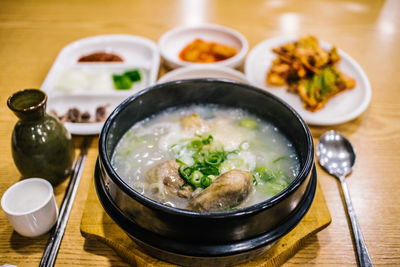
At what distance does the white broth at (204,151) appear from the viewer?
1.51 metres

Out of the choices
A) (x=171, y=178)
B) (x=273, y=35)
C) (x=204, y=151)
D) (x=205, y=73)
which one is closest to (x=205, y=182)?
(x=171, y=178)

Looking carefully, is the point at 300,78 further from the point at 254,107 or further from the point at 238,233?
the point at 238,233

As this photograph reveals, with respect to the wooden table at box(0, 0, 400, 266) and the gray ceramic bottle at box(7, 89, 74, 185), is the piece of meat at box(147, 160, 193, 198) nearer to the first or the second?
the wooden table at box(0, 0, 400, 266)

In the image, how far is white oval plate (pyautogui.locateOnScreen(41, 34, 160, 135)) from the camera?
2451 millimetres

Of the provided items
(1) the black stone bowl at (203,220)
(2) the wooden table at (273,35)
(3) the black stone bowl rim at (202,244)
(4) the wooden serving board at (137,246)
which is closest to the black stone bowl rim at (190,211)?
(1) the black stone bowl at (203,220)

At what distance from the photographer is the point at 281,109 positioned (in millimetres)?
1694

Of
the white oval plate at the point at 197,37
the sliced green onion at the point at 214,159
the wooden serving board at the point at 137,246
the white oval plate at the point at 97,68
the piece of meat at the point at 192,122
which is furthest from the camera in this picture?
the white oval plate at the point at 197,37

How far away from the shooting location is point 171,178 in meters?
1.50

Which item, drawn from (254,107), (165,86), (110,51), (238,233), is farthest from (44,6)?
→ (238,233)

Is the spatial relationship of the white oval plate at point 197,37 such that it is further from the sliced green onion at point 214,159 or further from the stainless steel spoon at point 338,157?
the sliced green onion at point 214,159

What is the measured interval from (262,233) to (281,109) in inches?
27.3

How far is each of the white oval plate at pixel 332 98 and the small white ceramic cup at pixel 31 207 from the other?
5.16 feet

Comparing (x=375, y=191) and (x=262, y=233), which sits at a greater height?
(x=262, y=233)

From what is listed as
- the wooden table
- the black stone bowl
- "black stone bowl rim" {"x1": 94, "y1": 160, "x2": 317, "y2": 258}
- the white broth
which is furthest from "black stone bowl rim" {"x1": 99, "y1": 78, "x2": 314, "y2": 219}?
the wooden table
